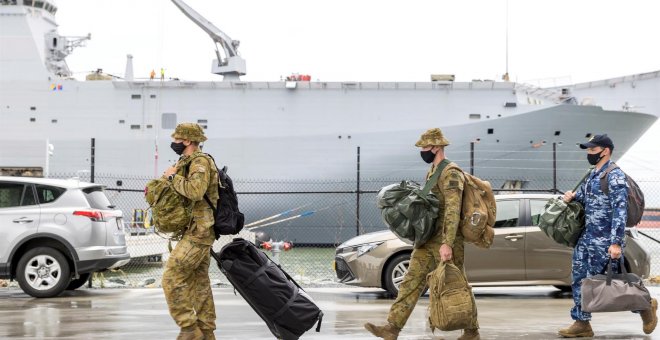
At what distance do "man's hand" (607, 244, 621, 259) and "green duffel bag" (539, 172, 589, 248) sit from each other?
460mm

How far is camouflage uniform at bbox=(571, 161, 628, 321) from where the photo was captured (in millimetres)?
7203

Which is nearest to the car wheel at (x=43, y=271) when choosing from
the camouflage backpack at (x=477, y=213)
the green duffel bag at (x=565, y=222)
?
the camouflage backpack at (x=477, y=213)

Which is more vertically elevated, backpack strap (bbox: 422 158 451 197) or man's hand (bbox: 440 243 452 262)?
backpack strap (bbox: 422 158 451 197)

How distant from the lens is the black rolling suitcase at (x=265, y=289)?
6543 mm

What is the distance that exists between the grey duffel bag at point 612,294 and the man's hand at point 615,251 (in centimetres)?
10

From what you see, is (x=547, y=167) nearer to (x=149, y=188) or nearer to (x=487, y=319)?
(x=487, y=319)

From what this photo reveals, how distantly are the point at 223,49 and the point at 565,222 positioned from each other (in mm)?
35264

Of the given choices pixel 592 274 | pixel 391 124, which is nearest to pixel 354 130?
pixel 391 124

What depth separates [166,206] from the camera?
6.57 m

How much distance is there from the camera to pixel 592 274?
24.0ft

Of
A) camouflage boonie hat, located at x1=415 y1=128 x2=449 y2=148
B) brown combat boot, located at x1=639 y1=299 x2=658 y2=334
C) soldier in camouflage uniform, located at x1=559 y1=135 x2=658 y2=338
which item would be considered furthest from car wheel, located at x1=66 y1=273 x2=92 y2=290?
brown combat boot, located at x1=639 y1=299 x2=658 y2=334

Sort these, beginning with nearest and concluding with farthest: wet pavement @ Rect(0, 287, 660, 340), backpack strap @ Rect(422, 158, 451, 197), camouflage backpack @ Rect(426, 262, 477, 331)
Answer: camouflage backpack @ Rect(426, 262, 477, 331), backpack strap @ Rect(422, 158, 451, 197), wet pavement @ Rect(0, 287, 660, 340)

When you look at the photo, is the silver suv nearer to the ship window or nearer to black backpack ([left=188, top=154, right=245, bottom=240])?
black backpack ([left=188, top=154, right=245, bottom=240])

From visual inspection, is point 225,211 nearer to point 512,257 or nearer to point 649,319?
point 649,319
